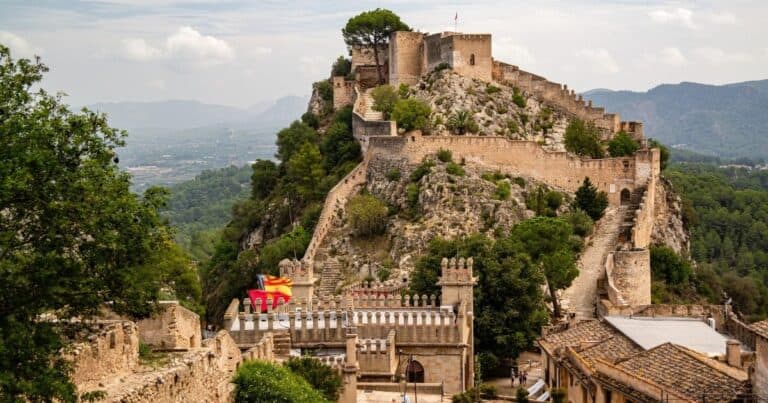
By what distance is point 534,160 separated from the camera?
56.8m

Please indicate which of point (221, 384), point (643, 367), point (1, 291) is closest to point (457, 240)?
point (643, 367)

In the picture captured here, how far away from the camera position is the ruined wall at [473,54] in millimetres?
67562

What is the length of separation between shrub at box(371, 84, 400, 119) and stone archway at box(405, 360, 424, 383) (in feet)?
120

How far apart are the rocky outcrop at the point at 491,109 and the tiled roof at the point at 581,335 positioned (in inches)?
1185

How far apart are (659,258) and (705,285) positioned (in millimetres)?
5173

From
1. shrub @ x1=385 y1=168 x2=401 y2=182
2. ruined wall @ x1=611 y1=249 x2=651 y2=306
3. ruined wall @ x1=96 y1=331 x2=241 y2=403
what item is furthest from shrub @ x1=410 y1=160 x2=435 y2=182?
ruined wall @ x1=96 y1=331 x2=241 y2=403

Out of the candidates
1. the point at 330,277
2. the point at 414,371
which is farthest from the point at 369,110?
the point at 414,371

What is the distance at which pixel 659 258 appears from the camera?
52562mm

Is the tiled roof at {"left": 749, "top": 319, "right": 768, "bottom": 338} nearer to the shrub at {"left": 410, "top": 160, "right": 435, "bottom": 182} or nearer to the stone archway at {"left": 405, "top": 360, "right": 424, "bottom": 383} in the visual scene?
the stone archway at {"left": 405, "top": 360, "right": 424, "bottom": 383}

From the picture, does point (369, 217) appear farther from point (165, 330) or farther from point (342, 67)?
point (165, 330)

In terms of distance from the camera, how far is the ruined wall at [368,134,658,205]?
56250mm

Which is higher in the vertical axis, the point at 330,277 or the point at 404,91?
the point at 404,91

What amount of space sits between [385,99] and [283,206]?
9.41 meters

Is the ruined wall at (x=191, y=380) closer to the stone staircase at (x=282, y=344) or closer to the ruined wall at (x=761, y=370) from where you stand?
the stone staircase at (x=282, y=344)
